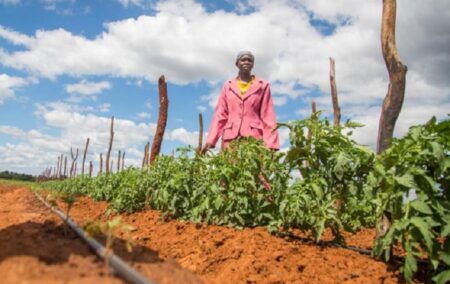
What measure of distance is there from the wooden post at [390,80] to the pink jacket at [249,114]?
149 centimetres

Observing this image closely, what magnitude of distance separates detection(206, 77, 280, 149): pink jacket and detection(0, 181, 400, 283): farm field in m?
Result: 1.42

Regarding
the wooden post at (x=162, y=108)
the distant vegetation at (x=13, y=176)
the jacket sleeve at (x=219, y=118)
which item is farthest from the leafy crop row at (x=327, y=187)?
the distant vegetation at (x=13, y=176)

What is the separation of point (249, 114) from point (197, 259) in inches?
95.0

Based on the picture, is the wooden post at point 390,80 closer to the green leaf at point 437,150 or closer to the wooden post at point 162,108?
the green leaf at point 437,150

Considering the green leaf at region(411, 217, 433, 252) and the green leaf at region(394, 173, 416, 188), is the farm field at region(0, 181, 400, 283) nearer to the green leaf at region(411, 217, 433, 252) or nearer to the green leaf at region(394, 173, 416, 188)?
the green leaf at region(411, 217, 433, 252)

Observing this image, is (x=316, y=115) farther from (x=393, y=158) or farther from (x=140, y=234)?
(x=140, y=234)

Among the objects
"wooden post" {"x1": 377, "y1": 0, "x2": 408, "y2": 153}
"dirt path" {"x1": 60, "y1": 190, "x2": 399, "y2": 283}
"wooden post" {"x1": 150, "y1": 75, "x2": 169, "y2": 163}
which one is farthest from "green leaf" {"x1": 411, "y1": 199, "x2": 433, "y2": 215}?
"wooden post" {"x1": 150, "y1": 75, "x2": 169, "y2": 163}

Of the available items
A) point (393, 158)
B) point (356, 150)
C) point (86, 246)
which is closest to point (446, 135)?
point (393, 158)

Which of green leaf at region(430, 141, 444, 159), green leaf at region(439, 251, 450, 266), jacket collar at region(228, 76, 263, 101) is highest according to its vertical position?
jacket collar at region(228, 76, 263, 101)

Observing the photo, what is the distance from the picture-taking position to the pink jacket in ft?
18.4

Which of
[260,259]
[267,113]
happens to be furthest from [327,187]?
[267,113]

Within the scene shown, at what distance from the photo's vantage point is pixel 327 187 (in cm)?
381

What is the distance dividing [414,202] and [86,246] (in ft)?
7.34

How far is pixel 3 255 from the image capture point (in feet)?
8.28
